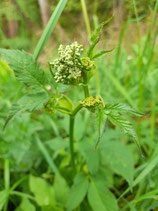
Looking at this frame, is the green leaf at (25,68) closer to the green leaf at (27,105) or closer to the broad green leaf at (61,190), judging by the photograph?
the green leaf at (27,105)

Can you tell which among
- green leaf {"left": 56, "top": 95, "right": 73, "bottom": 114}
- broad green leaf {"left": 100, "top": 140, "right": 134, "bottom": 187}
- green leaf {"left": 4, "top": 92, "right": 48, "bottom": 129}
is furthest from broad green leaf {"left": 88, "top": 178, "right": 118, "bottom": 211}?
green leaf {"left": 4, "top": 92, "right": 48, "bottom": 129}

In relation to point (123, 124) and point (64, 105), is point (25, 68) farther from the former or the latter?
point (123, 124)

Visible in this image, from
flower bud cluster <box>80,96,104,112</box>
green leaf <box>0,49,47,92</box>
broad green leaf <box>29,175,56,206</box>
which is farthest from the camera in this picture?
broad green leaf <box>29,175,56,206</box>

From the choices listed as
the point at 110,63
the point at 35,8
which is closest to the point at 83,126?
the point at 110,63

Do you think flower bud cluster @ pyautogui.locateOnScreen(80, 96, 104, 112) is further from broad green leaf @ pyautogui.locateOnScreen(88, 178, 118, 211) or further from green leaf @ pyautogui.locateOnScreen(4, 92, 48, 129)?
broad green leaf @ pyautogui.locateOnScreen(88, 178, 118, 211)

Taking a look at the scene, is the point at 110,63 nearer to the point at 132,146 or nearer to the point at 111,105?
the point at 132,146

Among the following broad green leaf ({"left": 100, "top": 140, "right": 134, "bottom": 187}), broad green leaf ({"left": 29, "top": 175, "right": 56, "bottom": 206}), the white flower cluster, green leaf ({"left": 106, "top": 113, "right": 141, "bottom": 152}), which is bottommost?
broad green leaf ({"left": 29, "top": 175, "right": 56, "bottom": 206})

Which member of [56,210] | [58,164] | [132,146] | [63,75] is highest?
[63,75]
